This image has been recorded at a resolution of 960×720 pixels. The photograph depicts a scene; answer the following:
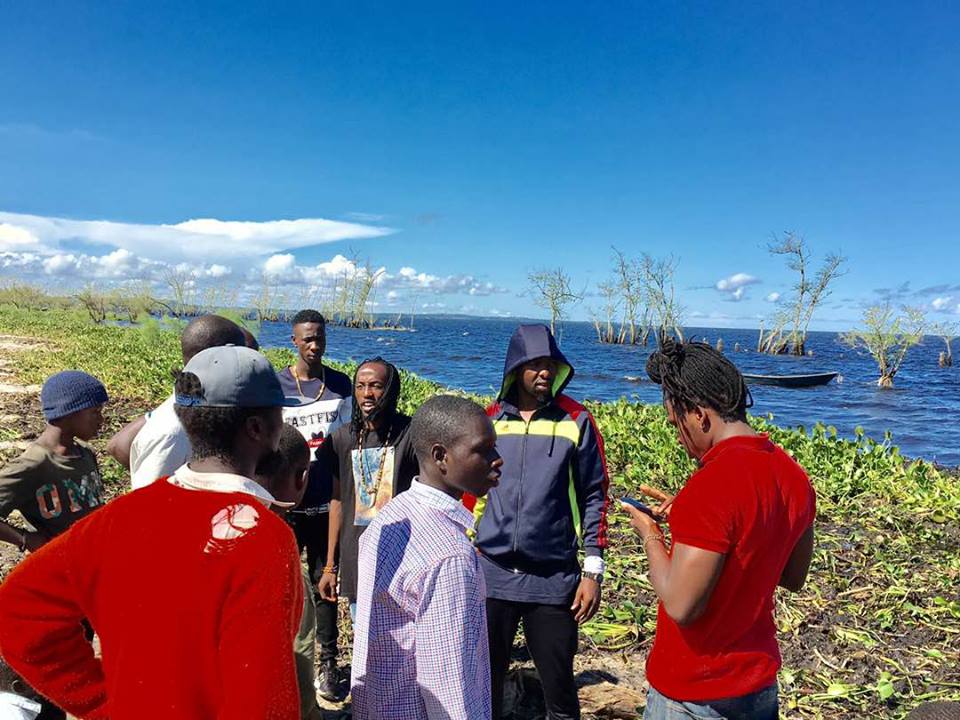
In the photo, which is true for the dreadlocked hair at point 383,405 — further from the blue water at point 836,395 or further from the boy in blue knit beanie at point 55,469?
the blue water at point 836,395

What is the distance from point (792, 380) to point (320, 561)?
3373 cm

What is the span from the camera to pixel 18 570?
1.53 meters

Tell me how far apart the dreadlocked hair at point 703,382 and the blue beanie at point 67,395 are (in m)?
2.63

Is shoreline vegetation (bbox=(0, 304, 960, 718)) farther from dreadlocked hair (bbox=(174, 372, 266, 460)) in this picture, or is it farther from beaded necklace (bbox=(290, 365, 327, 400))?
dreadlocked hair (bbox=(174, 372, 266, 460))

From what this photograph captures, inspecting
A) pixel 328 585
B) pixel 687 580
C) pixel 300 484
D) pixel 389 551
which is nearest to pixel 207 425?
pixel 389 551

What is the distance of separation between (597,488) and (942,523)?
4.84 m

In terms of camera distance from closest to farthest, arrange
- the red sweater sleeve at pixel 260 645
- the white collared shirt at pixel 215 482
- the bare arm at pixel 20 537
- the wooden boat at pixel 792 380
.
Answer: the red sweater sleeve at pixel 260 645, the white collared shirt at pixel 215 482, the bare arm at pixel 20 537, the wooden boat at pixel 792 380

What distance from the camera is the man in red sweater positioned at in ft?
4.33

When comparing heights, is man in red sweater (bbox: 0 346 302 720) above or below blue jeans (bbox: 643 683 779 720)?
above

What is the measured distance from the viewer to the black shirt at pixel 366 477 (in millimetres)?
3557

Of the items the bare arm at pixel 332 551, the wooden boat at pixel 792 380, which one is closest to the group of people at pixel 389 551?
the bare arm at pixel 332 551

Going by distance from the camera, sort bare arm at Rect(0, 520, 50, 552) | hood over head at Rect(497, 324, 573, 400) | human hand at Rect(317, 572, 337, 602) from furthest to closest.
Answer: human hand at Rect(317, 572, 337, 602), hood over head at Rect(497, 324, 573, 400), bare arm at Rect(0, 520, 50, 552)

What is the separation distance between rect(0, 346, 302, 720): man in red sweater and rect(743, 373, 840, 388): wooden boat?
32934 mm

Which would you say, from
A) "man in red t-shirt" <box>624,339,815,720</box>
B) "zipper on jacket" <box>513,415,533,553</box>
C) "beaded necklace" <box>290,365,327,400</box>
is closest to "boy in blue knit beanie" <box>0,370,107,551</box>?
"beaded necklace" <box>290,365,327,400</box>
